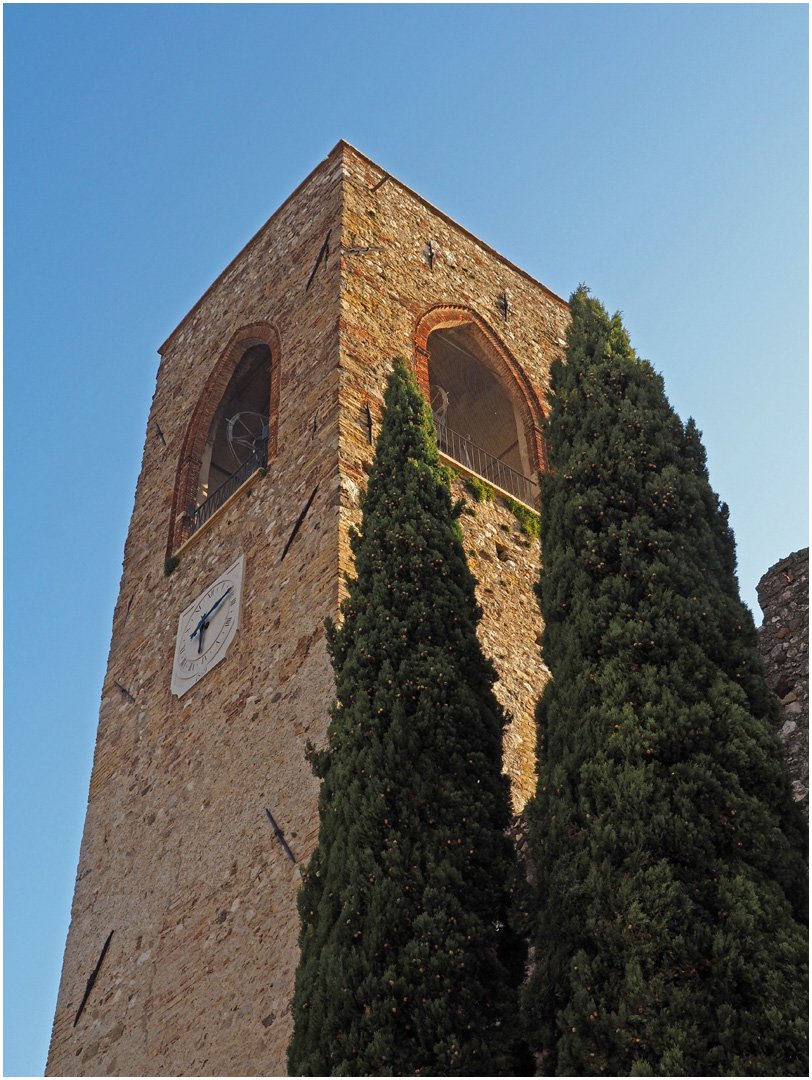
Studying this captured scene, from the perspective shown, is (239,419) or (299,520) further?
(239,419)

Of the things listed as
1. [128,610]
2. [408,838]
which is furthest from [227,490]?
[408,838]

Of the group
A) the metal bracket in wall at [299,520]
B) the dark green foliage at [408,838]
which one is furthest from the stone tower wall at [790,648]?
the metal bracket in wall at [299,520]

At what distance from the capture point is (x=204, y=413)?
13.6 m

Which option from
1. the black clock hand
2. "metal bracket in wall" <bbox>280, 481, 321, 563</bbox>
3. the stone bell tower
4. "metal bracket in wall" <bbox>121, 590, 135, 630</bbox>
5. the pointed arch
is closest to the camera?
the stone bell tower

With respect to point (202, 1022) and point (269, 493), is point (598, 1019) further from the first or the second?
point (269, 493)

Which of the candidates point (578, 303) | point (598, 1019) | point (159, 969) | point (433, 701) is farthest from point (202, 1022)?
point (578, 303)

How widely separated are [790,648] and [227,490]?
6697mm

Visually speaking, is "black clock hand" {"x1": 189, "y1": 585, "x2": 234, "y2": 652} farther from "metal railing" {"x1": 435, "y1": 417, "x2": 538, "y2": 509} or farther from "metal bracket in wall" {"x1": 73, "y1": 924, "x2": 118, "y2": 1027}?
"metal railing" {"x1": 435, "y1": 417, "x2": 538, "y2": 509}

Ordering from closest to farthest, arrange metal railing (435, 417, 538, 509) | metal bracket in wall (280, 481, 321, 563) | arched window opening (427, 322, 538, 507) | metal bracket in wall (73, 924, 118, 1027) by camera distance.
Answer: metal bracket in wall (73, 924, 118, 1027) → metal bracket in wall (280, 481, 321, 563) → metal railing (435, 417, 538, 509) → arched window opening (427, 322, 538, 507)

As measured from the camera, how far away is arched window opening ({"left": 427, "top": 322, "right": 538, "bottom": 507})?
521 inches

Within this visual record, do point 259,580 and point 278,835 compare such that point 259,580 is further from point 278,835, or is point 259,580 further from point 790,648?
point 790,648

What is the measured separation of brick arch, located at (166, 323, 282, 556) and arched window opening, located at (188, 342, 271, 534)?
2.4 inches

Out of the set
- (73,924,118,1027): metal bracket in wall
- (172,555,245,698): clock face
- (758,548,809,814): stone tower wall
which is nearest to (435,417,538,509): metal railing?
(172,555,245,698): clock face

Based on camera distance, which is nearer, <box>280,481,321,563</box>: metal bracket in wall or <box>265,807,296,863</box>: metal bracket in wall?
<box>265,807,296,863</box>: metal bracket in wall
